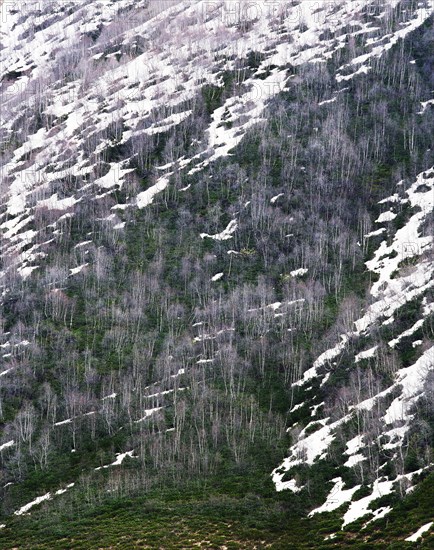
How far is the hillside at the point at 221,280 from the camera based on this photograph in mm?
56000

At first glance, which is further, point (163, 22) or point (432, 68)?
point (163, 22)

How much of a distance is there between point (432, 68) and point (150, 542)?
102m

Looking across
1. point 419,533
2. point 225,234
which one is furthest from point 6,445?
point 225,234

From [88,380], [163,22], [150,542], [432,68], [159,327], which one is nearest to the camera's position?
[150,542]

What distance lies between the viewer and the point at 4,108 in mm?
136250

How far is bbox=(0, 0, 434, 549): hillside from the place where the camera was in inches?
2205


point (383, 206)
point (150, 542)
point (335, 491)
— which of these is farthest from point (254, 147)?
point (150, 542)

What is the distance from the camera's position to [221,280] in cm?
8938

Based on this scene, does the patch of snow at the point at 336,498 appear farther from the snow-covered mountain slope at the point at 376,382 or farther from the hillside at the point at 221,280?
the hillside at the point at 221,280

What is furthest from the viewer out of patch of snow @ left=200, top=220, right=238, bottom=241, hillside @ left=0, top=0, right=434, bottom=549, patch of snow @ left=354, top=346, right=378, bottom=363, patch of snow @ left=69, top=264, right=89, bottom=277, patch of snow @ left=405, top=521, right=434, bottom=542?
patch of snow @ left=200, top=220, right=238, bottom=241

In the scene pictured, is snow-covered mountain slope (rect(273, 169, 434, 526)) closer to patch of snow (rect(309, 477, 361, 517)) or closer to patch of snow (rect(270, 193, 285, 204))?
patch of snow (rect(309, 477, 361, 517))

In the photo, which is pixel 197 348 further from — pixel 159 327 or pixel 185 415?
pixel 185 415

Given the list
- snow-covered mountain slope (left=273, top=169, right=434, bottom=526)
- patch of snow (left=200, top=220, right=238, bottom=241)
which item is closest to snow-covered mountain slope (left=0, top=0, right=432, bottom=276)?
patch of snow (left=200, top=220, right=238, bottom=241)

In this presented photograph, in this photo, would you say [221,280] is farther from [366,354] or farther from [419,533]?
[419,533]
